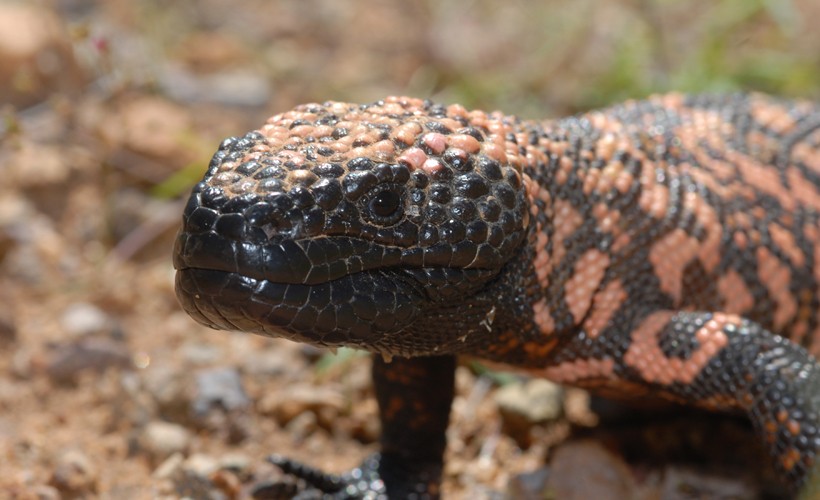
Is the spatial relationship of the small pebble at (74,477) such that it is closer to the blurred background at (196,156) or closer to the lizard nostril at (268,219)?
the blurred background at (196,156)

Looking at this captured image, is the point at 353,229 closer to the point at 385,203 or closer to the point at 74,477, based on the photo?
the point at 385,203

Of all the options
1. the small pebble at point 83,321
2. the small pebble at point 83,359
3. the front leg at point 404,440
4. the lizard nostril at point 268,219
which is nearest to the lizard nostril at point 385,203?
the lizard nostril at point 268,219

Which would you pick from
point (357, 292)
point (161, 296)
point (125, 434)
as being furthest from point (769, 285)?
point (161, 296)

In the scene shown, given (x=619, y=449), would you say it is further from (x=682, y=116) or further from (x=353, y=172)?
(x=353, y=172)

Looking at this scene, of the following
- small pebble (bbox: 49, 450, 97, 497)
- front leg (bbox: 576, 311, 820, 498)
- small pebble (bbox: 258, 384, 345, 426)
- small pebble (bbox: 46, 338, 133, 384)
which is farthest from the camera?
small pebble (bbox: 46, 338, 133, 384)

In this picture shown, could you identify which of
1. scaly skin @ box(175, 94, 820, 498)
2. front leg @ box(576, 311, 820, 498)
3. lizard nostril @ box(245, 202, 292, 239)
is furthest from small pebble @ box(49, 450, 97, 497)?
front leg @ box(576, 311, 820, 498)

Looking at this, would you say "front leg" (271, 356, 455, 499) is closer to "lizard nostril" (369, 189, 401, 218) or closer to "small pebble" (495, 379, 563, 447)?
"small pebble" (495, 379, 563, 447)

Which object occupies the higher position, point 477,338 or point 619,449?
point 477,338
